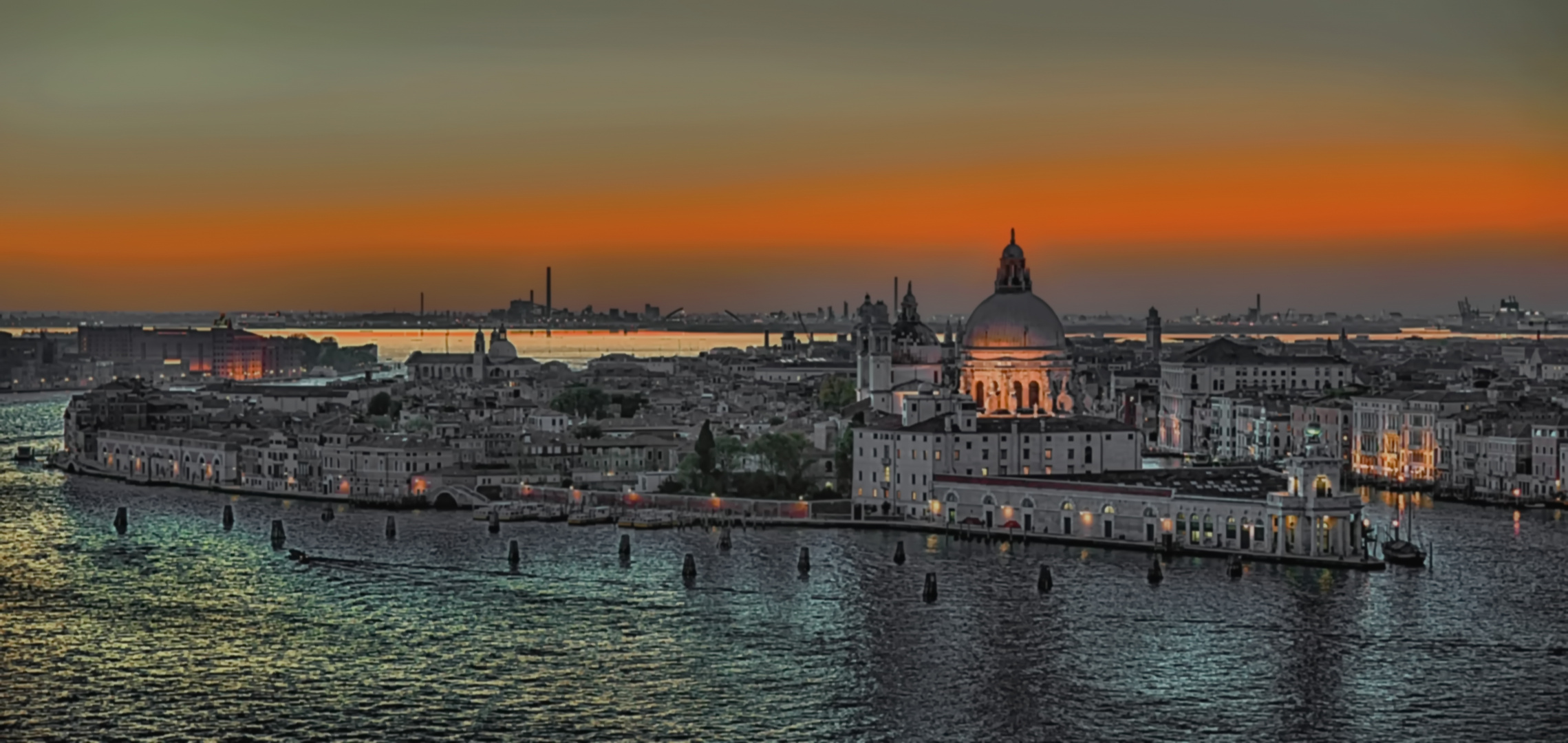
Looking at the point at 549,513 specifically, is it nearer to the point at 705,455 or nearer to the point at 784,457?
the point at 705,455

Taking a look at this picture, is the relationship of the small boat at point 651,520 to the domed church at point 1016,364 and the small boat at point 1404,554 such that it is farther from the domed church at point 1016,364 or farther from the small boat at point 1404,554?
the small boat at point 1404,554

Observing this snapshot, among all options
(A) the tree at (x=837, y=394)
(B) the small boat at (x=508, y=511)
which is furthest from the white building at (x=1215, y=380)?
(B) the small boat at (x=508, y=511)

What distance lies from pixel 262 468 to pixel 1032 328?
51.5ft

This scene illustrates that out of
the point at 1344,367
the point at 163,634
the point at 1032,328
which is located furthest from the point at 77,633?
the point at 1344,367

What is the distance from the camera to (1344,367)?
6097cm

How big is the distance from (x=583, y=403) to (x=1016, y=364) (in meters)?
18.8

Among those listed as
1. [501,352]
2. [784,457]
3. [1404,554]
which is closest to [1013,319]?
[784,457]

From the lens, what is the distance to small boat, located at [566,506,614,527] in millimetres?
33938

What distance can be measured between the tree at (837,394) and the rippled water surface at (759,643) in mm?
22635

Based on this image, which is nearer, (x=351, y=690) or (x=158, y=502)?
(x=351, y=690)

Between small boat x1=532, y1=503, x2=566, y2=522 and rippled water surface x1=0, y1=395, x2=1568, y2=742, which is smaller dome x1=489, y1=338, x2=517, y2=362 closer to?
small boat x1=532, y1=503, x2=566, y2=522

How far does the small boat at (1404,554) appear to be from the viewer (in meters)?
28.0

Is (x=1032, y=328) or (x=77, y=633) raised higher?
(x=1032, y=328)

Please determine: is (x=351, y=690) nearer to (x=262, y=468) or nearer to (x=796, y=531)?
(x=796, y=531)
